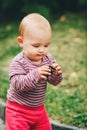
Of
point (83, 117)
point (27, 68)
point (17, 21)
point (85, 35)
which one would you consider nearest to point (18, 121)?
point (27, 68)

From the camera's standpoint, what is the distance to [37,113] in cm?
388

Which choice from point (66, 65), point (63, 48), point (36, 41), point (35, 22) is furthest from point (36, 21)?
point (63, 48)

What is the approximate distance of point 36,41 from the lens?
3.63 meters

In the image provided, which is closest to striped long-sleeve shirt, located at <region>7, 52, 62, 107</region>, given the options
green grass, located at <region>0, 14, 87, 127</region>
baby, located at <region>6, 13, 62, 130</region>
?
baby, located at <region>6, 13, 62, 130</region>

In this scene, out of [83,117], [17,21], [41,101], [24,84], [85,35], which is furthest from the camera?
[17,21]

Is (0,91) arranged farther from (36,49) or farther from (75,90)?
(36,49)

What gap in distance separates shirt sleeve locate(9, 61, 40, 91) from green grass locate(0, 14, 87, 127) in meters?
1.39

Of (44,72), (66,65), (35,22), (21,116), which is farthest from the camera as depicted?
(66,65)

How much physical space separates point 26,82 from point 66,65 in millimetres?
3342

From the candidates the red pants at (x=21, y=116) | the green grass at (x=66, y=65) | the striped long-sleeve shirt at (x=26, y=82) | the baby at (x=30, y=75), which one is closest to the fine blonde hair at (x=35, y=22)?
the baby at (x=30, y=75)

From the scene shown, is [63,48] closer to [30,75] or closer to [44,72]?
[30,75]

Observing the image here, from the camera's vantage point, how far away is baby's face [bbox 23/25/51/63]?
3.63 metres

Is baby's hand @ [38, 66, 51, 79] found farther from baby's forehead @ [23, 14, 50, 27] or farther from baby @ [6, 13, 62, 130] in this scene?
baby's forehead @ [23, 14, 50, 27]

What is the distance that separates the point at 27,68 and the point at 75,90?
7.24 feet
